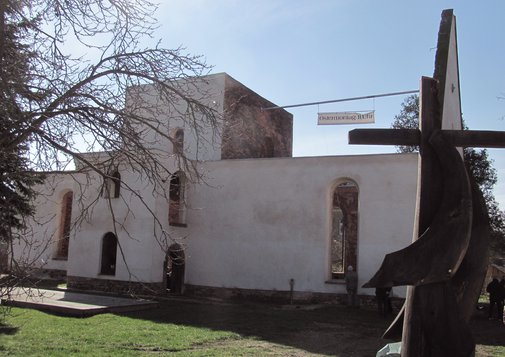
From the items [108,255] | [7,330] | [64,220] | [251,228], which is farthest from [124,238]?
[7,330]

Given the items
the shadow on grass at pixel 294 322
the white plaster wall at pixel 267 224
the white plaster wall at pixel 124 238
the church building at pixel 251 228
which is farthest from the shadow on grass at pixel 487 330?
the white plaster wall at pixel 124 238

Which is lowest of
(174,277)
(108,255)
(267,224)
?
(174,277)

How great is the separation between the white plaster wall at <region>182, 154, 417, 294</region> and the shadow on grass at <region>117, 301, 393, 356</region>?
1.83 metres

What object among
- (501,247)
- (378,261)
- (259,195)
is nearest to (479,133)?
(378,261)

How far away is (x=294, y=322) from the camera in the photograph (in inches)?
585

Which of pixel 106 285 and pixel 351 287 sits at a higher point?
pixel 351 287

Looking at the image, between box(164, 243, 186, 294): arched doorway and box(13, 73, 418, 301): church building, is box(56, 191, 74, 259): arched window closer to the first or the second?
box(13, 73, 418, 301): church building

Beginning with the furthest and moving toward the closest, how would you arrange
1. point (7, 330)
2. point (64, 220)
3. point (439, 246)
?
point (64, 220) → point (7, 330) → point (439, 246)

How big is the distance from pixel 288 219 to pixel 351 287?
3.75 m

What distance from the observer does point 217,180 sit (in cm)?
2262

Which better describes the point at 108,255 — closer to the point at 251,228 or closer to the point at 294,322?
the point at 251,228

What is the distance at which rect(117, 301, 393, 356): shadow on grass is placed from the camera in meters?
11.8

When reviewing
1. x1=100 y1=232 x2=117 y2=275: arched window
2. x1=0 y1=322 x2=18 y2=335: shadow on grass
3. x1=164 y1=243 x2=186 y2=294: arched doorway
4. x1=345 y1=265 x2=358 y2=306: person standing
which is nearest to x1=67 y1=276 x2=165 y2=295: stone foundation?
x1=100 y1=232 x2=117 y2=275: arched window

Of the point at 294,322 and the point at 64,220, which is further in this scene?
the point at 64,220
